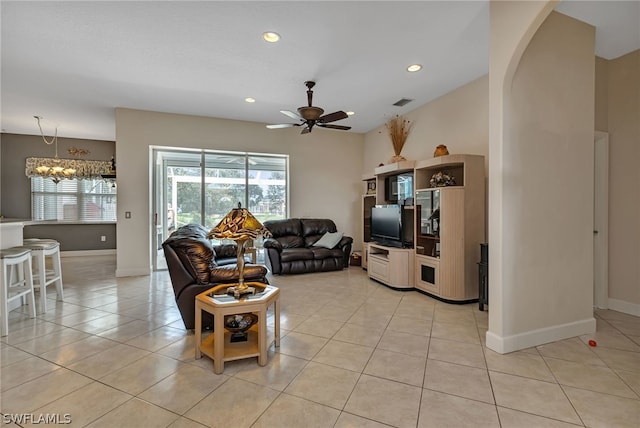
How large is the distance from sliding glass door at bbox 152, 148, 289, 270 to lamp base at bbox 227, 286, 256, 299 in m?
3.91

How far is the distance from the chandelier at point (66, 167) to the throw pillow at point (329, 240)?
4.96 metres

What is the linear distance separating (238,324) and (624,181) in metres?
4.58

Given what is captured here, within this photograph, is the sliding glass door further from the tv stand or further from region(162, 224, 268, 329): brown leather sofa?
region(162, 224, 268, 329): brown leather sofa

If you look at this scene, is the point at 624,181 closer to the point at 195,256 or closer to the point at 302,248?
the point at 302,248

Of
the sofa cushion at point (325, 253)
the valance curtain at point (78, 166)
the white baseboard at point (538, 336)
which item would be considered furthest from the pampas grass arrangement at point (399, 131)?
the valance curtain at point (78, 166)

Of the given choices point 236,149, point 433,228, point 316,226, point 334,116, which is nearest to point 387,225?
point 433,228

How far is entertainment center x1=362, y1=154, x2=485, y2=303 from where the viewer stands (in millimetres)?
3736

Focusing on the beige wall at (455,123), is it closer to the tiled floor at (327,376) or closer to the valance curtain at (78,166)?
the tiled floor at (327,376)

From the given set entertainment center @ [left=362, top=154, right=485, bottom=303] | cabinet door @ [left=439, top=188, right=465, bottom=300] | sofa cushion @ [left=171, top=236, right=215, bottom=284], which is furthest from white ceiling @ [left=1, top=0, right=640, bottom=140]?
sofa cushion @ [left=171, top=236, right=215, bottom=284]

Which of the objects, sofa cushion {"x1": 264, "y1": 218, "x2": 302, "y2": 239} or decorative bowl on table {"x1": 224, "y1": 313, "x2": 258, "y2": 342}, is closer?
decorative bowl on table {"x1": 224, "y1": 313, "x2": 258, "y2": 342}

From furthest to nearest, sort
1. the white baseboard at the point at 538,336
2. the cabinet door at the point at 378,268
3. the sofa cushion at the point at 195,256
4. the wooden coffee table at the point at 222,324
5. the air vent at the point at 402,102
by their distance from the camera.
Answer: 1. the air vent at the point at 402,102
2. the cabinet door at the point at 378,268
3. the sofa cushion at the point at 195,256
4. the white baseboard at the point at 538,336
5. the wooden coffee table at the point at 222,324

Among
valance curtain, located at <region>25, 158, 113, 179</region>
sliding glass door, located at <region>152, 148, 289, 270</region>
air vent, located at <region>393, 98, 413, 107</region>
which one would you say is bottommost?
sliding glass door, located at <region>152, 148, 289, 270</region>

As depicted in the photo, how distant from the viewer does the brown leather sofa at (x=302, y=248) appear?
5.30m

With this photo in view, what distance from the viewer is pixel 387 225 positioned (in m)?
4.87
